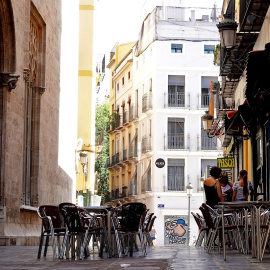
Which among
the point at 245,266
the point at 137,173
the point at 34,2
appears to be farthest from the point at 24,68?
the point at 137,173

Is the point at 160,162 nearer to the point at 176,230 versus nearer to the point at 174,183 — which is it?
the point at 174,183

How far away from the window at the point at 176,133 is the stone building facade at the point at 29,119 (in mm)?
25725

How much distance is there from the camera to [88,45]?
3962 centimetres

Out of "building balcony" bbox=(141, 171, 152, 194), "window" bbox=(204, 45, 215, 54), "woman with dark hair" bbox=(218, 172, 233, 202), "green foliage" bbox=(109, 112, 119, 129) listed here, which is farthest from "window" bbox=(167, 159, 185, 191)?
"woman with dark hair" bbox=(218, 172, 233, 202)

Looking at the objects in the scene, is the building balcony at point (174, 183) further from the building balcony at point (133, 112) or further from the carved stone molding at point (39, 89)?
the carved stone molding at point (39, 89)

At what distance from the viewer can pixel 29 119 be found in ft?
69.9

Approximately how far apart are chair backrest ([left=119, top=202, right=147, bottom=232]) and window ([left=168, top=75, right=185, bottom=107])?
43.2 metres

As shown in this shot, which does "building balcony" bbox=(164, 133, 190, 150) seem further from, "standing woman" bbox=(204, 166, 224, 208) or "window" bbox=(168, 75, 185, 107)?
"standing woman" bbox=(204, 166, 224, 208)

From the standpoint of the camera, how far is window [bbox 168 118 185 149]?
54312mm

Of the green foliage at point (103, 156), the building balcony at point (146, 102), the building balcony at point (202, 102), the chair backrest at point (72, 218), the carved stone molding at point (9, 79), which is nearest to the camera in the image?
the chair backrest at point (72, 218)

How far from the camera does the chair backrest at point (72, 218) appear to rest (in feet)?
37.5

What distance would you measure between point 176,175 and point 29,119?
33.5 meters

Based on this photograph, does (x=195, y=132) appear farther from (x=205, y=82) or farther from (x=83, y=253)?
(x=83, y=253)

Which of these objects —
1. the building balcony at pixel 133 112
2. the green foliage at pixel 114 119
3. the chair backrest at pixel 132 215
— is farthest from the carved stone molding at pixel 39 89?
the green foliage at pixel 114 119
